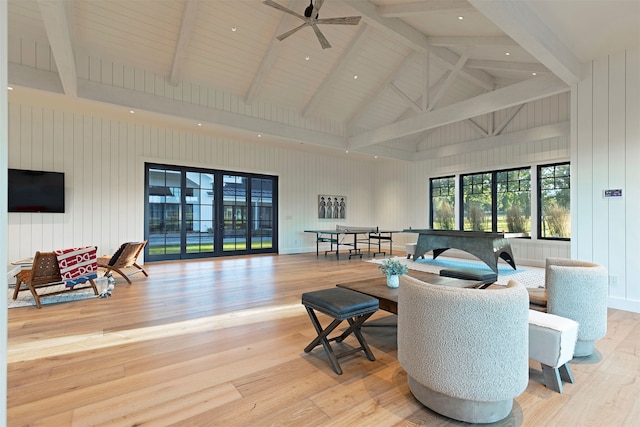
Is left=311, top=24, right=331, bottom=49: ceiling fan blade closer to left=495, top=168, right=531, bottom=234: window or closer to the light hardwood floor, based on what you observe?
the light hardwood floor

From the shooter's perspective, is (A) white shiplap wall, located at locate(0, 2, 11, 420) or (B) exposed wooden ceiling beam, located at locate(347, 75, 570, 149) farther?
(B) exposed wooden ceiling beam, located at locate(347, 75, 570, 149)

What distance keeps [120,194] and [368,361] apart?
670 centimetres

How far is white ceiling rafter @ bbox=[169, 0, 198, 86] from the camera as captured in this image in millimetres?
4938

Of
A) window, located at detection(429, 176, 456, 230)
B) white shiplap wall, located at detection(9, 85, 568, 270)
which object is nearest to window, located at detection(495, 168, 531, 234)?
white shiplap wall, located at detection(9, 85, 568, 270)

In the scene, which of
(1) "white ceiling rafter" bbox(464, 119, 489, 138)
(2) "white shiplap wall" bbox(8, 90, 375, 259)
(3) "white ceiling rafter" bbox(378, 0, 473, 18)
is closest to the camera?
(3) "white ceiling rafter" bbox(378, 0, 473, 18)

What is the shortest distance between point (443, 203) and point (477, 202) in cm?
101

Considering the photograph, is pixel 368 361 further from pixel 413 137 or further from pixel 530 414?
pixel 413 137

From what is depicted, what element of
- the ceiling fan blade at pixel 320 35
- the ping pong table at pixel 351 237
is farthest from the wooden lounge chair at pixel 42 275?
the ping pong table at pixel 351 237

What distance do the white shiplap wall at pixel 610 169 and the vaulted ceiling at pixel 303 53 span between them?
1.08 ft

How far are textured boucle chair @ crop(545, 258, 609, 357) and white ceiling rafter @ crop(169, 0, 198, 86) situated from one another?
585cm

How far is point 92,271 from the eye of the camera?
4.41 m

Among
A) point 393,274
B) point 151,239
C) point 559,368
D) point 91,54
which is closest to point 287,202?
point 151,239

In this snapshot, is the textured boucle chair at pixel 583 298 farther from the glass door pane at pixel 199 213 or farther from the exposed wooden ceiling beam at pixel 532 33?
the glass door pane at pixel 199 213

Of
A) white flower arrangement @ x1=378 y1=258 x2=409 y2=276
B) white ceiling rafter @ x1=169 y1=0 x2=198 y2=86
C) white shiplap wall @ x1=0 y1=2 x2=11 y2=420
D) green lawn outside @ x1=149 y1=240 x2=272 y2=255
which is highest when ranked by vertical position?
white ceiling rafter @ x1=169 y1=0 x2=198 y2=86
